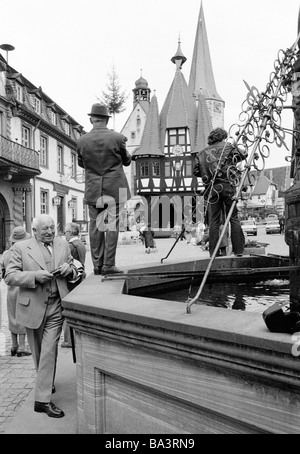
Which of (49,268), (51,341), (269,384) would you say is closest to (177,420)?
(269,384)

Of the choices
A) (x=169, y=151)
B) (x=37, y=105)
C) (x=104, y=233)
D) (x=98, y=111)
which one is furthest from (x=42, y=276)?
(x=169, y=151)

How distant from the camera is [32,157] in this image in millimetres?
24234

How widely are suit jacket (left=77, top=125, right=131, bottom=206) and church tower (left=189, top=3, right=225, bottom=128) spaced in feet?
182

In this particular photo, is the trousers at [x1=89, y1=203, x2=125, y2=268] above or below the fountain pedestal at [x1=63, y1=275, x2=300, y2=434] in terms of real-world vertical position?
above

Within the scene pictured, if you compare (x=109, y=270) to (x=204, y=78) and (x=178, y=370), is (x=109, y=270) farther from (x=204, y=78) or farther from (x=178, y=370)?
(x=204, y=78)

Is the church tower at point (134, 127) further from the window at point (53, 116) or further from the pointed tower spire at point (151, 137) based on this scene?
the window at point (53, 116)

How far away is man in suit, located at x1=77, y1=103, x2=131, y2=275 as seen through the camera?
4379mm

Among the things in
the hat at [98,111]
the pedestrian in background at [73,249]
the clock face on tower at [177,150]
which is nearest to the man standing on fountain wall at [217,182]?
the hat at [98,111]

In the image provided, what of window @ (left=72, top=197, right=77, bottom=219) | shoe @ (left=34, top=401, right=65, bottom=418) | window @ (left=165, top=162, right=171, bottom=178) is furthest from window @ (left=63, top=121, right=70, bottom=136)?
shoe @ (left=34, top=401, right=65, bottom=418)

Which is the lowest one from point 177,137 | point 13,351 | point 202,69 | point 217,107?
point 13,351

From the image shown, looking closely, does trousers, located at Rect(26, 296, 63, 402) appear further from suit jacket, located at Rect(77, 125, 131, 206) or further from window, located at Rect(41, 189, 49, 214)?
window, located at Rect(41, 189, 49, 214)

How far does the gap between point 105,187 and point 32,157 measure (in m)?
20.9

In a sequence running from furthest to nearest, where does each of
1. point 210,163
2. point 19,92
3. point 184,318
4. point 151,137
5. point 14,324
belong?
1. point 151,137
2. point 19,92
3. point 14,324
4. point 210,163
5. point 184,318

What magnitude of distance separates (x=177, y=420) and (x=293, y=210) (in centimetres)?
166
